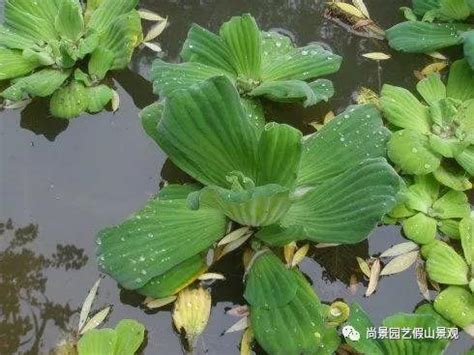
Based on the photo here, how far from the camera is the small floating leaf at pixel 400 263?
163 centimetres

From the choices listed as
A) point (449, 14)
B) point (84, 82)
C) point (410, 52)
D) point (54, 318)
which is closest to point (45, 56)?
point (84, 82)

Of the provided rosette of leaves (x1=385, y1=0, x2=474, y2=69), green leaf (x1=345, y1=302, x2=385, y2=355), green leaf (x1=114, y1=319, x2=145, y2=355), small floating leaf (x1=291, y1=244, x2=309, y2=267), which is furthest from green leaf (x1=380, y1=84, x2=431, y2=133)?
green leaf (x1=114, y1=319, x2=145, y2=355)

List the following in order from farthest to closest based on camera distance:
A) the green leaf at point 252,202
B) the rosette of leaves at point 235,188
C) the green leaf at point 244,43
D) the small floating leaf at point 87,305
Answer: the green leaf at point 244,43 < the small floating leaf at point 87,305 < the rosette of leaves at point 235,188 < the green leaf at point 252,202

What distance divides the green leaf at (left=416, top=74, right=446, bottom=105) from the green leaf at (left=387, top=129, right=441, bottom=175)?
20 cm

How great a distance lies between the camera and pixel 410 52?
1.97 m

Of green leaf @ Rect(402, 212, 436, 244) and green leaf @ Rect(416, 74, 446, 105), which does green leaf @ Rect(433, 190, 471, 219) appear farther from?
green leaf @ Rect(416, 74, 446, 105)

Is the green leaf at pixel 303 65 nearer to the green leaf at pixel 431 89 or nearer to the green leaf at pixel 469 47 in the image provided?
the green leaf at pixel 431 89

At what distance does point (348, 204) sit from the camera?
1476 millimetres

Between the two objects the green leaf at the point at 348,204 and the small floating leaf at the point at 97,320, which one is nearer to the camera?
the green leaf at the point at 348,204

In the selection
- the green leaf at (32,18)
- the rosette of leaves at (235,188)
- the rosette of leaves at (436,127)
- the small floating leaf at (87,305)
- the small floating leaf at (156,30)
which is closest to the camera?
the rosette of leaves at (235,188)

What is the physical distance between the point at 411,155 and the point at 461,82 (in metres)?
0.35

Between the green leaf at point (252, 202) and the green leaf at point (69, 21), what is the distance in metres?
0.71

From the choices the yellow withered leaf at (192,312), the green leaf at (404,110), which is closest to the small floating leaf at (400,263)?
the green leaf at (404,110)

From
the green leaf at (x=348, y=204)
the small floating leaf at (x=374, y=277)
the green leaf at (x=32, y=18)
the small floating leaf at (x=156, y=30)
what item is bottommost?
the small floating leaf at (x=374, y=277)
